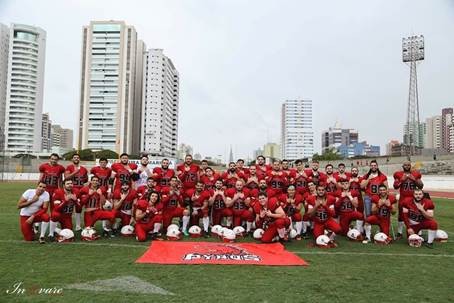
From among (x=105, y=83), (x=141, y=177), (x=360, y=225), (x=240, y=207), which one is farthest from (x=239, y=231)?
(x=105, y=83)

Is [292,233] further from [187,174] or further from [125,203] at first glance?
[125,203]

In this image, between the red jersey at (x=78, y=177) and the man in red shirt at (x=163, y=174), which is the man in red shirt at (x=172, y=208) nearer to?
the man in red shirt at (x=163, y=174)

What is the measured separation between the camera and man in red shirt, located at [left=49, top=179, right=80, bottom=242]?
726 cm

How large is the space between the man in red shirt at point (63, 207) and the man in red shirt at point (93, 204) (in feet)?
0.84

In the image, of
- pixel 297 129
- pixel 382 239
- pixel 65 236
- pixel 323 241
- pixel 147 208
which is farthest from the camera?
pixel 297 129

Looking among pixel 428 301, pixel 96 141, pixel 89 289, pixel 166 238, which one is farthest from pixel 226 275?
pixel 96 141

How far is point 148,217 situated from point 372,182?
4855mm

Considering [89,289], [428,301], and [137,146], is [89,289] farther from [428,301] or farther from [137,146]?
[137,146]

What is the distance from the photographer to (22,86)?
92.1 m

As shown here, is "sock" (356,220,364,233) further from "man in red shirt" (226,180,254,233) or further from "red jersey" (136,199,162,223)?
"red jersey" (136,199,162,223)

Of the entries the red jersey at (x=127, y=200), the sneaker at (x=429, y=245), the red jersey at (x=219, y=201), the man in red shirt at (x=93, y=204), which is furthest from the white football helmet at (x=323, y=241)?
the man in red shirt at (x=93, y=204)

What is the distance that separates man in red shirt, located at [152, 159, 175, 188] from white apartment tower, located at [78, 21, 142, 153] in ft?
294

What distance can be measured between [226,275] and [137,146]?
337 feet

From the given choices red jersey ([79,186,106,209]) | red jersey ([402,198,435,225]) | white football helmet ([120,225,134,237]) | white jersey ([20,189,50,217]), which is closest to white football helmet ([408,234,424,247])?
red jersey ([402,198,435,225])
